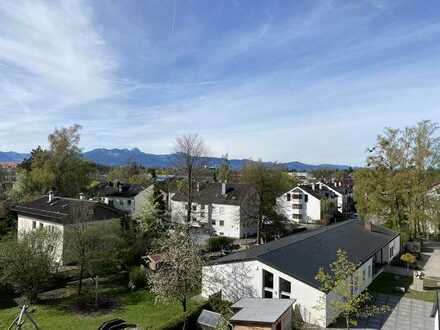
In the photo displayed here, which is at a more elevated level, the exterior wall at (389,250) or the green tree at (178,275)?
the green tree at (178,275)

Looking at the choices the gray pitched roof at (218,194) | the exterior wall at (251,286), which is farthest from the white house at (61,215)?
the gray pitched roof at (218,194)

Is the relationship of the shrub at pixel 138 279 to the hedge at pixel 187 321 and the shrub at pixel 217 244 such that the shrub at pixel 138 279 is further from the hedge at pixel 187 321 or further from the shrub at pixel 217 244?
the shrub at pixel 217 244

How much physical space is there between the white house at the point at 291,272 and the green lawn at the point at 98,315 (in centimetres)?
267

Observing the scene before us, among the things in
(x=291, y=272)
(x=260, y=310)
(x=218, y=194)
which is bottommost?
(x=260, y=310)

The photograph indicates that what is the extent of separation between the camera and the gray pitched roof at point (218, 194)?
4894 centimetres

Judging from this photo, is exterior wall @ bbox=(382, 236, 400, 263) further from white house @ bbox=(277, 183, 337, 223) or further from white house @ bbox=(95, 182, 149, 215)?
white house @ bbox=(95, 182, 149, 215)

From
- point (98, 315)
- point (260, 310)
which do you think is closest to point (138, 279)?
point (98, 315)

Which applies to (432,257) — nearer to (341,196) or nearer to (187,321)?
(187,321)

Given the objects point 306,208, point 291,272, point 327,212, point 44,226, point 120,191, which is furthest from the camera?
point 306,208

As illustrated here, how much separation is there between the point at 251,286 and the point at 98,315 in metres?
9.64

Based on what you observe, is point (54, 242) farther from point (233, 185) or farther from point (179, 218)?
point (233, 185)

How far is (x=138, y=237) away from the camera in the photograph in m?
33.9

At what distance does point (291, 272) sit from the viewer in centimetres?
1825

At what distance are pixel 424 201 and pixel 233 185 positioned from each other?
25.5 m
